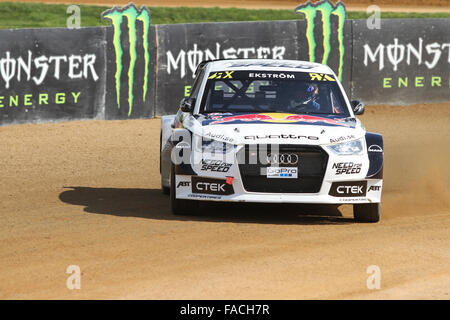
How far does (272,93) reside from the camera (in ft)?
36.0

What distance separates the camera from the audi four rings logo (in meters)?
9.67

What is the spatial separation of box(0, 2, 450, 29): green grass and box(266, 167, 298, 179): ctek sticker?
20.3m

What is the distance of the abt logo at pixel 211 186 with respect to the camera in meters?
9.72

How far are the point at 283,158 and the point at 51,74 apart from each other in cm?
942

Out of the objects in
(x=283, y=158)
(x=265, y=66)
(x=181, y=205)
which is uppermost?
(x=265, y=66)

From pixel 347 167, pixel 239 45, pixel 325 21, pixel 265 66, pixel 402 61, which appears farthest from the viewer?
pixel 402 61

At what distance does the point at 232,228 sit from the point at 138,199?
94.0 inches

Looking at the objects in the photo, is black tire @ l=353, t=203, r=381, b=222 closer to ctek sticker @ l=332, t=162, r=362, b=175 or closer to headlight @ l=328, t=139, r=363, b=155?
ctek sticker @ l=332, t=162, r=362, b=175

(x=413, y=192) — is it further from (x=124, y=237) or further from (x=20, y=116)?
(x=20, y=116)

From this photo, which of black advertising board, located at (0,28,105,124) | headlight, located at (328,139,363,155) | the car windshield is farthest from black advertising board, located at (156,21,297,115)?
headlight, located at (328,139,363,155)

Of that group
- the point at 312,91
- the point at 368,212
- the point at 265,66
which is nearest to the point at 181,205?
the point at 368,212

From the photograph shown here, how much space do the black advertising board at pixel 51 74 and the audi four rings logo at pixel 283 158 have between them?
9.02 metres

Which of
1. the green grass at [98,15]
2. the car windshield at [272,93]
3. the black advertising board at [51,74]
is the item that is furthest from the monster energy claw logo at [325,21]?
the car windshield at [272,93]

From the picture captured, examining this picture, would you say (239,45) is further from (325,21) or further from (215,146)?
(215,146)
